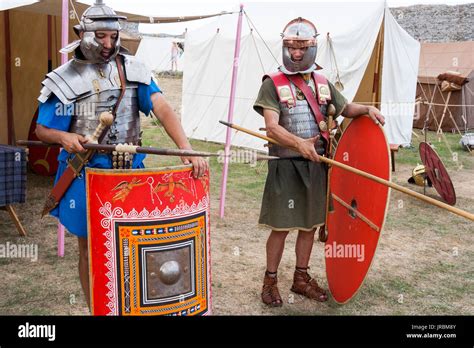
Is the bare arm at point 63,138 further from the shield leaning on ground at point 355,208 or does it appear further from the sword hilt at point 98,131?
the shield leaning on ground at point 355,208

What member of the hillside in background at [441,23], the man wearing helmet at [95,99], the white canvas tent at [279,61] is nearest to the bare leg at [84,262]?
the man wearing helmet at [95,99]

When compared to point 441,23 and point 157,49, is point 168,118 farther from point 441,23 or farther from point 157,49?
point 157,49

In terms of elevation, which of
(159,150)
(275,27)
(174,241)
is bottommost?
(174,241)

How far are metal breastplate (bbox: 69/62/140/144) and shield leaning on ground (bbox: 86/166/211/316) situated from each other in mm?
A: 415

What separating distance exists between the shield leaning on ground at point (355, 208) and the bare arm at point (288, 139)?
373 mm

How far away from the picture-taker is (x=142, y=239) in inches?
83.5

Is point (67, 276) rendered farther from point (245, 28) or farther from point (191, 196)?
point (245, 28)

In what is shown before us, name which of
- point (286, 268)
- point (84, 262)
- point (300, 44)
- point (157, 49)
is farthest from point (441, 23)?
point (84, 262)

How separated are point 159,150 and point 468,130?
11.9 metres

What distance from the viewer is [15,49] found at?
7195mm

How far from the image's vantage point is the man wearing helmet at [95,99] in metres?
2.44

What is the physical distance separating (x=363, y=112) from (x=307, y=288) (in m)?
1.29

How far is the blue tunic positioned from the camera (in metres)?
2.46

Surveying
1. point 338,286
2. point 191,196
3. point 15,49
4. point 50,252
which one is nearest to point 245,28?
point 15,49
